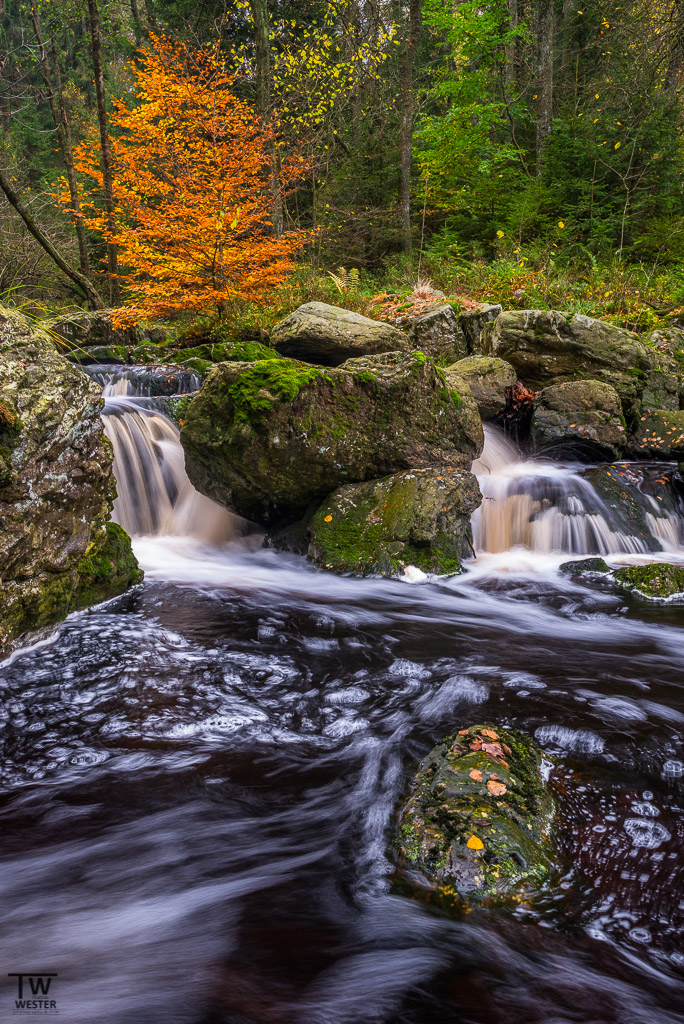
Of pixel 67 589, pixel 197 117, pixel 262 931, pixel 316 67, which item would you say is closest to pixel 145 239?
pixel 197 117

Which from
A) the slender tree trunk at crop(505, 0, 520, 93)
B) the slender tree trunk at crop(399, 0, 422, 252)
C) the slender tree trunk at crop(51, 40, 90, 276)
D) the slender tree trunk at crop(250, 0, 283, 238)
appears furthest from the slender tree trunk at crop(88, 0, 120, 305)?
the slender tree trunk at crop(505, 0, 520, 93)

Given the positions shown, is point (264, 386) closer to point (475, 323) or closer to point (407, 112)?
point (475, 323)

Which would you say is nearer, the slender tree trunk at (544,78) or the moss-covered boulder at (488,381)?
the moss-covered boulder at (488,381)

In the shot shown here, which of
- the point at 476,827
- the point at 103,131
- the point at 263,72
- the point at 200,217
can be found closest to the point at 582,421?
the point at 476,827

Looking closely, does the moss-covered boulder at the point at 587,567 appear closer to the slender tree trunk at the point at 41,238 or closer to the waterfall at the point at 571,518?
the waterfall at the point at 571,518

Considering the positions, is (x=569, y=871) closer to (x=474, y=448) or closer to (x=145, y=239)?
(x=474, y=448)

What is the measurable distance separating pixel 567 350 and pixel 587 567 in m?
4.68

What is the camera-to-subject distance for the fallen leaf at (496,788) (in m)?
2.39

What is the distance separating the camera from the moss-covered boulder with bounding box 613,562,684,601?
5.59 metres

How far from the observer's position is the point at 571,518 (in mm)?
7250

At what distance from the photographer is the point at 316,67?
15055mm

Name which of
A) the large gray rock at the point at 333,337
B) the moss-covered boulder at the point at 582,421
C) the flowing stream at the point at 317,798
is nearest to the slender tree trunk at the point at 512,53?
the large gray rock at the point at 333,337

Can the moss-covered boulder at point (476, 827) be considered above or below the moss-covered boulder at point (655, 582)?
below

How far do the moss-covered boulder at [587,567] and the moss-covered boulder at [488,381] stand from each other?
11.7ft
